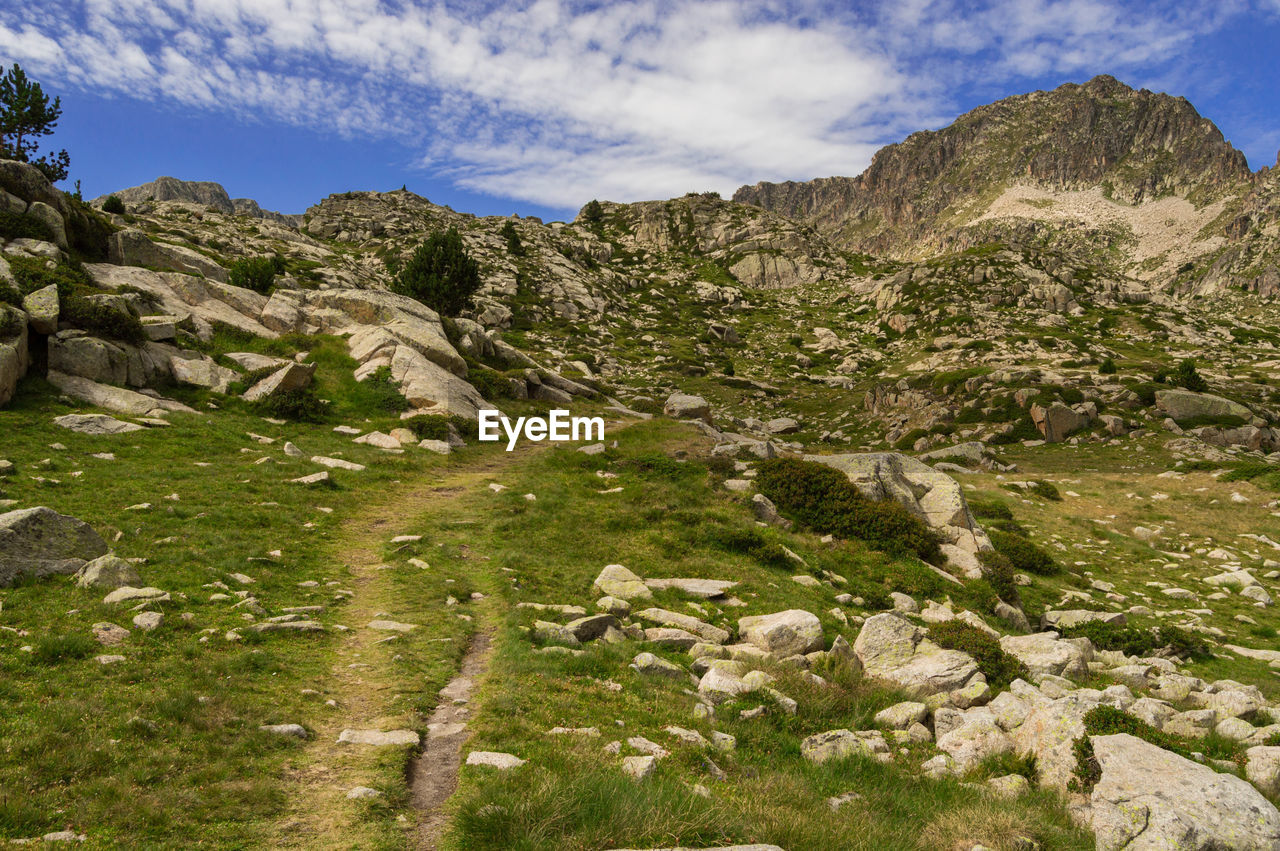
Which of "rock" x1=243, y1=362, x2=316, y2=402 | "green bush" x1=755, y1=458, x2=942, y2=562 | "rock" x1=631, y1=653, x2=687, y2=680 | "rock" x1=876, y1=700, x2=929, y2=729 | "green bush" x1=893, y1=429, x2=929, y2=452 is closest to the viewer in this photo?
"rock" x1=876, y1=700, x2=929, y2=729

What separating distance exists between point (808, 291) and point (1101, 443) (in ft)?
343

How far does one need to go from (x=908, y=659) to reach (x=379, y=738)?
1023 cm

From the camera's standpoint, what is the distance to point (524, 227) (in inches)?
5669

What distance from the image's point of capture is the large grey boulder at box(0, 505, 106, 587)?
10.2 metres

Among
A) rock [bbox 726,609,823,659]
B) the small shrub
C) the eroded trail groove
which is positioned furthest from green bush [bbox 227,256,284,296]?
rock [bbox 726,609,823,659]

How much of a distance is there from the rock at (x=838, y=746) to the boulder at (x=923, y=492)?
15.3 metres

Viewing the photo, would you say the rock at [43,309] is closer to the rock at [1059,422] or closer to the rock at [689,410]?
the rock at [689,410]

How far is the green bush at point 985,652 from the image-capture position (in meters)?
11.9

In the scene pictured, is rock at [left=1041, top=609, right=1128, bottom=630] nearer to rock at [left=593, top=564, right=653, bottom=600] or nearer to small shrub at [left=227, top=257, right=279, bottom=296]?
rock at [left=593, top=564, right=653, bottom=600]

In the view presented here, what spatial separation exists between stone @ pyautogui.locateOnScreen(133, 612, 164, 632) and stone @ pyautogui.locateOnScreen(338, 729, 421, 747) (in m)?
4.34

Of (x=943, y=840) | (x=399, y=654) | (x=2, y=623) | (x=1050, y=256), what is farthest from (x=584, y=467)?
(x=1050, y=256)

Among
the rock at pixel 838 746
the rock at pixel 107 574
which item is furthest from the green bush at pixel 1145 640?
the rock at pixel 107 574

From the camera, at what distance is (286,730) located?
7879 millimetres

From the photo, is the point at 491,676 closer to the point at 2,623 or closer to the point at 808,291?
the point at 2,623
